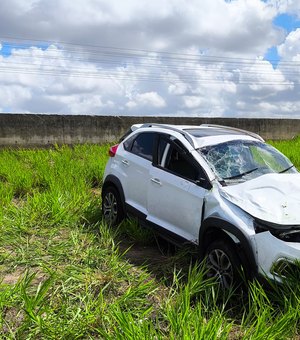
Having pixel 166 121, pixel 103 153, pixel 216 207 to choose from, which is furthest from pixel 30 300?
pixel 166 121

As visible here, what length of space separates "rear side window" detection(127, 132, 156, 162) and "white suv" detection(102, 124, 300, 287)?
16mm

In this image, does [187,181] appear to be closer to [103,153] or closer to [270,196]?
[270,196]

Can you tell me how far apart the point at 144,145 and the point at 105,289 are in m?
2.42

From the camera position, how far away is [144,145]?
5727 mm

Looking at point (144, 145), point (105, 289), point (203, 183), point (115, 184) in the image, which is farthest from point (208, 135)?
point (105, 289)

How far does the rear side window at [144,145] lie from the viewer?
18.0 feet

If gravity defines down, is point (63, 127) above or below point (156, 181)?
below

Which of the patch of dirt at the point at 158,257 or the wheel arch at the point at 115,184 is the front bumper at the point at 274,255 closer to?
the patch of dirt at the point at 158,257

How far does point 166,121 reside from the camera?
54.0ft

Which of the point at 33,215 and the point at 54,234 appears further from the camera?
the point at 33,215

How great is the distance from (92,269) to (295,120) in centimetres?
1807

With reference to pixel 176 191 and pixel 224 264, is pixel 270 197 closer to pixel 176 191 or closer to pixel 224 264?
pixel 224 264

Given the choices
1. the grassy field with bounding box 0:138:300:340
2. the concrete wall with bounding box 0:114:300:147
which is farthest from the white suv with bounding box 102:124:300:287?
the concrete wall with bounding box 0:114:300:147

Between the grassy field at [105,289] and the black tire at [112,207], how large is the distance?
23 centimetres
